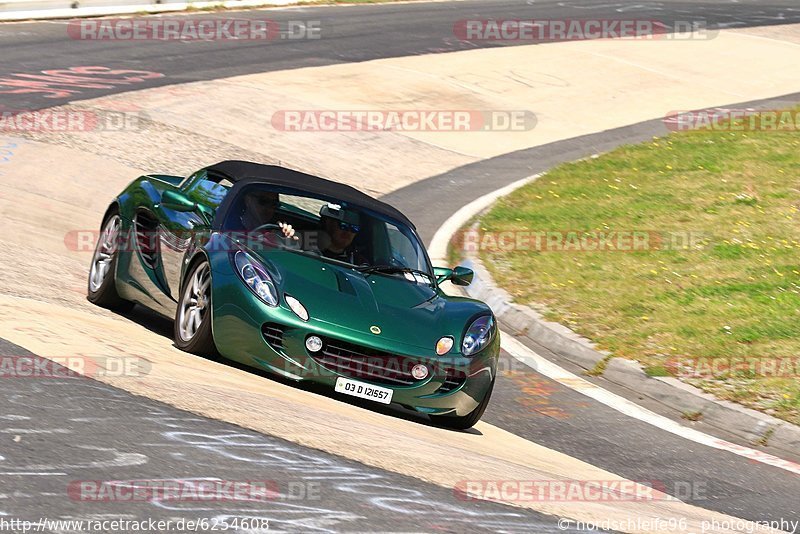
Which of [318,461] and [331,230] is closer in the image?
[318,461]

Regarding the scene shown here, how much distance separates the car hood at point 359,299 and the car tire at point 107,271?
1964 millimetres

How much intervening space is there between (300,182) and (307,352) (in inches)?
76.5

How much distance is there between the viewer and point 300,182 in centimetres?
974

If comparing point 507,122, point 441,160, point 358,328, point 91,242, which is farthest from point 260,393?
point 507,122

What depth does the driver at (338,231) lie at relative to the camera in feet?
30.6

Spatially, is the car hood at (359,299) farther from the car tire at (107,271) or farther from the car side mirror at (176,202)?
the car tire at (107,271)

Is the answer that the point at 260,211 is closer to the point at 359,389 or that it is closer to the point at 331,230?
the point at 331,230

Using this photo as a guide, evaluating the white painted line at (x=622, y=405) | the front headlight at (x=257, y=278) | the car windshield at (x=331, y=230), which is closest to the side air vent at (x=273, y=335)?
the front headlight at (x=257, y=278)

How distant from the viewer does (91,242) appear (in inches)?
510

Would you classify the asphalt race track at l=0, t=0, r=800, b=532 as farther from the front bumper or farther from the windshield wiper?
the windshield wiper

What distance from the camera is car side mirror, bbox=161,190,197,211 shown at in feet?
30.2

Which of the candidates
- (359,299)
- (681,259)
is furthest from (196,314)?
(681,259)

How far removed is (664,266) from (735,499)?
19.3 ft

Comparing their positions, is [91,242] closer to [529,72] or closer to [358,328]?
[358,328]
